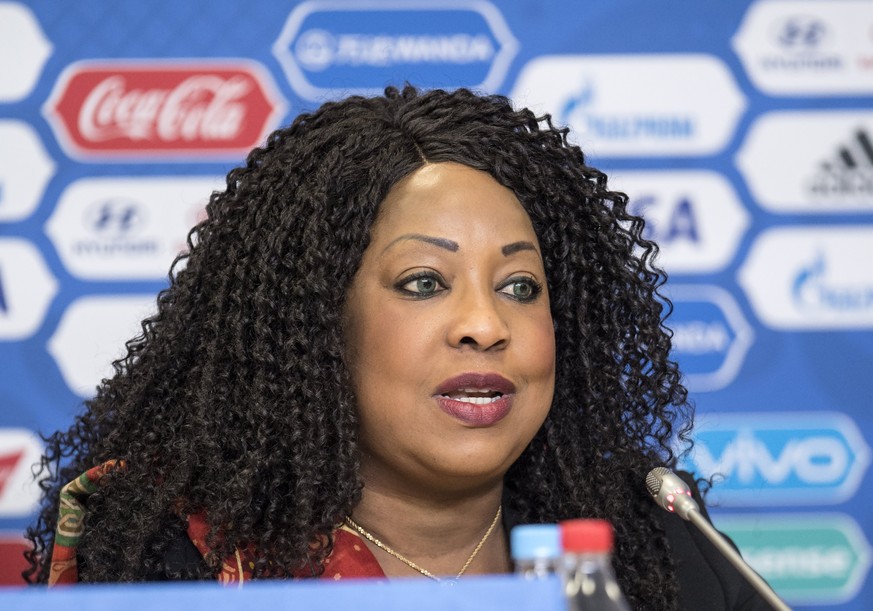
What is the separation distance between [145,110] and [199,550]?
1.19 metres

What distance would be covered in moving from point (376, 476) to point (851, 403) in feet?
4.45

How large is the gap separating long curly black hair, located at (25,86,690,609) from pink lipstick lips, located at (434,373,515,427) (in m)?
0.15

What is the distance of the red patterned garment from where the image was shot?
5.08 feet

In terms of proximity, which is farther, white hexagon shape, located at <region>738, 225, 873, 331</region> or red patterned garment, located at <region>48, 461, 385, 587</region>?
white hexagon shape, located at <region>738, 225, 873, 331</region>

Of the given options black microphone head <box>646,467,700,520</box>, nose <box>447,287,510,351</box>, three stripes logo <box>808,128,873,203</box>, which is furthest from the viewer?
three stripes logo <box>808,128,873,203</box>

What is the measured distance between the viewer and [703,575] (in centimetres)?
173

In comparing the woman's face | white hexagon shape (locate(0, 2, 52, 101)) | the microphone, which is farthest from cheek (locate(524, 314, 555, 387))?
white hexagon shape (locate(0, 2, 52, 101))

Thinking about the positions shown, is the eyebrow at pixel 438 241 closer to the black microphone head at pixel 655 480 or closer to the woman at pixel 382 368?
the woman at pixel 382 368

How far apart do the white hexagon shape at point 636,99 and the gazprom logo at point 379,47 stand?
13 cm

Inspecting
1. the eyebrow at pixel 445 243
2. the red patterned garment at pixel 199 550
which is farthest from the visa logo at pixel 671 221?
the red patterned garment at pixel 199 550

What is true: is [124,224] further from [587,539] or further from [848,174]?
[587,539]

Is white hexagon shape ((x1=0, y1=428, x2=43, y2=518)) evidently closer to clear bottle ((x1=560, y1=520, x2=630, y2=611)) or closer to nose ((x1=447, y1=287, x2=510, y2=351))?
nose ((x1=447, y1=287, x2=510, y2=351))

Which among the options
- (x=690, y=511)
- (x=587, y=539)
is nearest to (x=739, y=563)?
(x=690, y=511)

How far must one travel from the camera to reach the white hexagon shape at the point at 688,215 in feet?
8.22
